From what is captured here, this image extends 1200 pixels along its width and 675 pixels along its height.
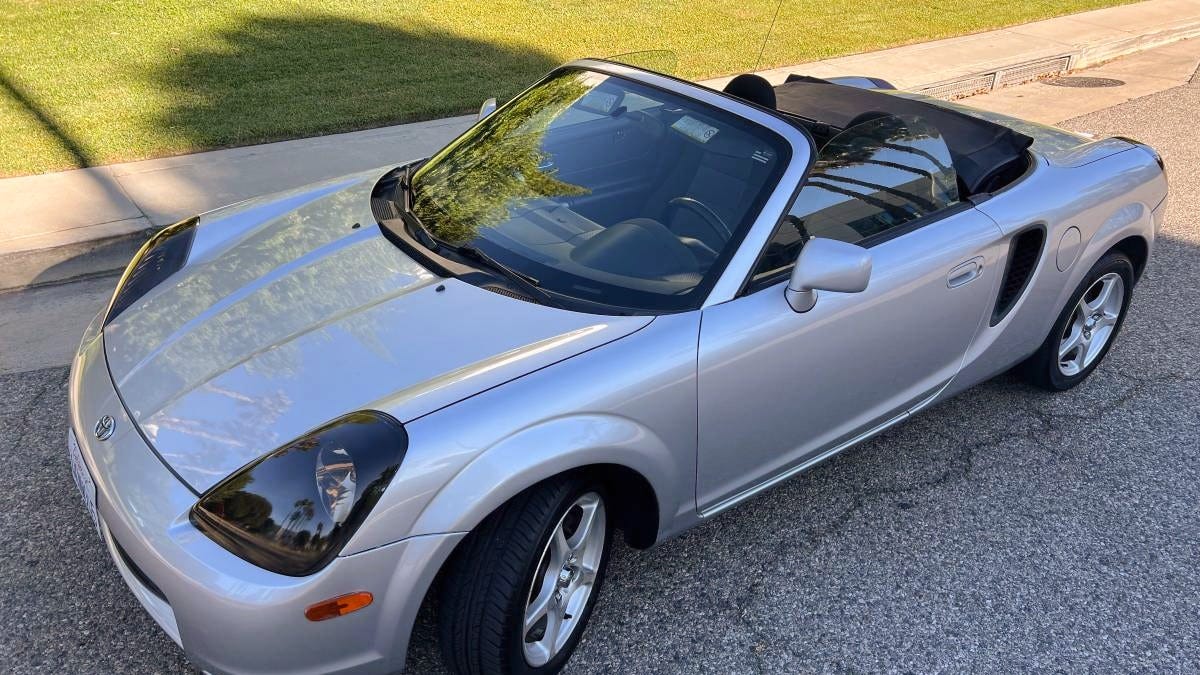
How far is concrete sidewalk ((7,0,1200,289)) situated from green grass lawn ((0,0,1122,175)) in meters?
0.28

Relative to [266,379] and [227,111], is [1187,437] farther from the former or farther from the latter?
[227,111]

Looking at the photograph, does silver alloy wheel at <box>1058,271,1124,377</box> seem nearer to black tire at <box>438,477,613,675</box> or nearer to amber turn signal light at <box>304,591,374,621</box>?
black tire at <box>438,477,613,675</box>

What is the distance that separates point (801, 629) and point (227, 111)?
578cm

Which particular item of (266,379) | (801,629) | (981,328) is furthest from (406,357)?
(981,328)

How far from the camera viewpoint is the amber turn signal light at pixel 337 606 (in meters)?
2.10

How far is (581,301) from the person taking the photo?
2.68 m

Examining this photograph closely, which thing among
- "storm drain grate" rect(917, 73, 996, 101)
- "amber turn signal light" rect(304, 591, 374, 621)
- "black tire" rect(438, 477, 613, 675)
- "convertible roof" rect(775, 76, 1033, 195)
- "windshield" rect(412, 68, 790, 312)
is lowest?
"storm drain grate" rect(917, 73, 996, 101)

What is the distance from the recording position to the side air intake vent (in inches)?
135

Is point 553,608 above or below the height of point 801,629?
above

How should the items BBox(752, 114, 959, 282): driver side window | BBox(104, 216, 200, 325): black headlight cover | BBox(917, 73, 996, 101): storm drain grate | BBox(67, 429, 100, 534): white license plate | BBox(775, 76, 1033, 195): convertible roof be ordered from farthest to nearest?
BBox(917, 73, 996, 101): storm drain grate → BBox(775, 76, 1033, 195): convertible roof → BBox(104, 216, 200, 325): black headlight cover → BBox(752, 114, 959, 282): driver side window → BBox(67, 429, 100, 534): white license plate

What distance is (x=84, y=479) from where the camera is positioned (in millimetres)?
2500

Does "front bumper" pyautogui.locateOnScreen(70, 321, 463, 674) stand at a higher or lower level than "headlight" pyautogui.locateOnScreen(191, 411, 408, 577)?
lower

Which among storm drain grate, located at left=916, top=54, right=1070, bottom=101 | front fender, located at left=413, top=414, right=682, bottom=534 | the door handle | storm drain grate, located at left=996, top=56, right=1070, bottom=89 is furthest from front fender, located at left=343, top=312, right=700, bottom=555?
storm drain grate, located at left=996, top=56, right=1070, bottom=89

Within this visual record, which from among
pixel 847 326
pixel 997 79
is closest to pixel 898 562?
pixel 847 326
